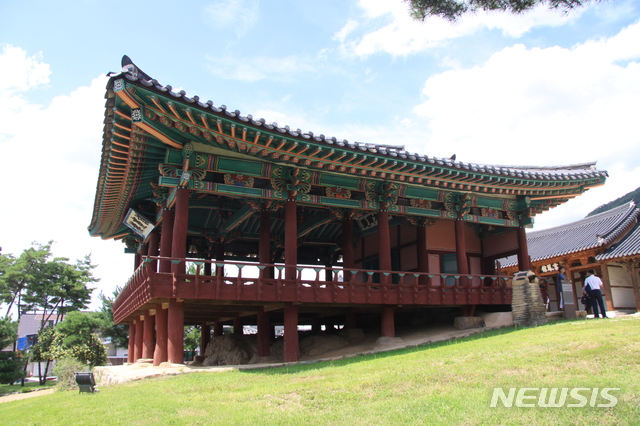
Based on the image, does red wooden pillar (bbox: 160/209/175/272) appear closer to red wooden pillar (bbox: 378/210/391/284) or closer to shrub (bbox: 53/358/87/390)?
shrub (bbox: 53/358/87/390)

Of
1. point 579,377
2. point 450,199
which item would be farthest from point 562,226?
point 579,377

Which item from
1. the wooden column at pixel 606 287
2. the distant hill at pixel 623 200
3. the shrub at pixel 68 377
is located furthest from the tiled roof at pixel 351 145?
the distant hill at pixel 623 200

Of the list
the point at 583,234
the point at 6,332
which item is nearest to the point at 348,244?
the point at 583,234

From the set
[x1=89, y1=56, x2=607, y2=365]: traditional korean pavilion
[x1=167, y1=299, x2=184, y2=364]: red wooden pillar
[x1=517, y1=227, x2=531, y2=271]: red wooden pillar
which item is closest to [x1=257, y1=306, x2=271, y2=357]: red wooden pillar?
[x1=89, y1=56, x2=607, y2=365]: traditional korean pavilion

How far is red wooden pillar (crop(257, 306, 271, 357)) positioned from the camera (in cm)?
1792

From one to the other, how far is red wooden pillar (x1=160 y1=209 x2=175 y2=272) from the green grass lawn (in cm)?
435

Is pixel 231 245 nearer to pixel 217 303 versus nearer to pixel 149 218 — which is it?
pixel 149 218

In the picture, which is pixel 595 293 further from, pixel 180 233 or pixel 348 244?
pixel 180 233

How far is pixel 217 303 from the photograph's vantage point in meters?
16.2

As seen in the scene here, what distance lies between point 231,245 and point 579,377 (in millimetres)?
20838

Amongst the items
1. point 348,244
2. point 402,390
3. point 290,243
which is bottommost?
point 402,390

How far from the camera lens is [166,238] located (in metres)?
17.2

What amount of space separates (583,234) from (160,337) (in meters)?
22.8

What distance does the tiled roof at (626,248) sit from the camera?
75.9 feet
